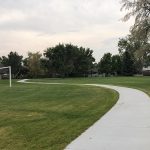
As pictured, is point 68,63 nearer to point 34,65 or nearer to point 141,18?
point 34,65

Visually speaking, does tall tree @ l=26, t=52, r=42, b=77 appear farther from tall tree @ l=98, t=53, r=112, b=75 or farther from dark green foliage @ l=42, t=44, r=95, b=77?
tall tree @ l=98, t=53, r=112, b=75

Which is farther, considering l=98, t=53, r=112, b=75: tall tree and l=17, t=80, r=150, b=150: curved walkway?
l=98, t=53, r=112, b=75: tall tree

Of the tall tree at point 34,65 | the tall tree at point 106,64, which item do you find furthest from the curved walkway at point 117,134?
the tall tree at point 106,64

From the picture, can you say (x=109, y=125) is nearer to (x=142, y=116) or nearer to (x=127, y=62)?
(x=142, y=116)

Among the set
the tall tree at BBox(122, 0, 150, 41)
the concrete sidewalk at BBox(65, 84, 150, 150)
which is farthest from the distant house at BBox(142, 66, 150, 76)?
the concrete sidewalk at BBox(65, 84, 150, 150)

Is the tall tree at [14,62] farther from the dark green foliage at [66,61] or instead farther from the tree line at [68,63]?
the dark green foliage at [66,61]

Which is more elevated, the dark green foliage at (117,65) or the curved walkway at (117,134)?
the dark green foliage at (117,65)

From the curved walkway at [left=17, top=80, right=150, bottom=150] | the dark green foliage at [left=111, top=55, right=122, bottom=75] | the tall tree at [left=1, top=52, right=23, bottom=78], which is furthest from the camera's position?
the dark green foliage at [left=111, top=55, right=122, bottom=75]

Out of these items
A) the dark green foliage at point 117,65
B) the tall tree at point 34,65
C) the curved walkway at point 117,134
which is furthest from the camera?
the dark green foliage at point 117,65

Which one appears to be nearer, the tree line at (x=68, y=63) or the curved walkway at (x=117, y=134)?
the curved walkway at (x=117, y=134)

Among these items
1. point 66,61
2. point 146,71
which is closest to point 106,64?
point 146,71

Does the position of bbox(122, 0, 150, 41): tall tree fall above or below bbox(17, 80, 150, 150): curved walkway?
above

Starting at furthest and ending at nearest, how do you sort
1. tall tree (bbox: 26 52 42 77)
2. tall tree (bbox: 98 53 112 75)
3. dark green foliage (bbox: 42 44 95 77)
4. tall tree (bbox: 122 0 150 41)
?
tall tree (bbox: 98 53 112 75)
tall tree (bbox: 26 52 42 77)
dark green foliage (bbox: 42 44 95 77)
tall tree (bbox: 122 0 150 41)

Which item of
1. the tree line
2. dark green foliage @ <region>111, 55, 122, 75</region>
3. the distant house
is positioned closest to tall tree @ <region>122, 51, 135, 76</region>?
→ the tree line
